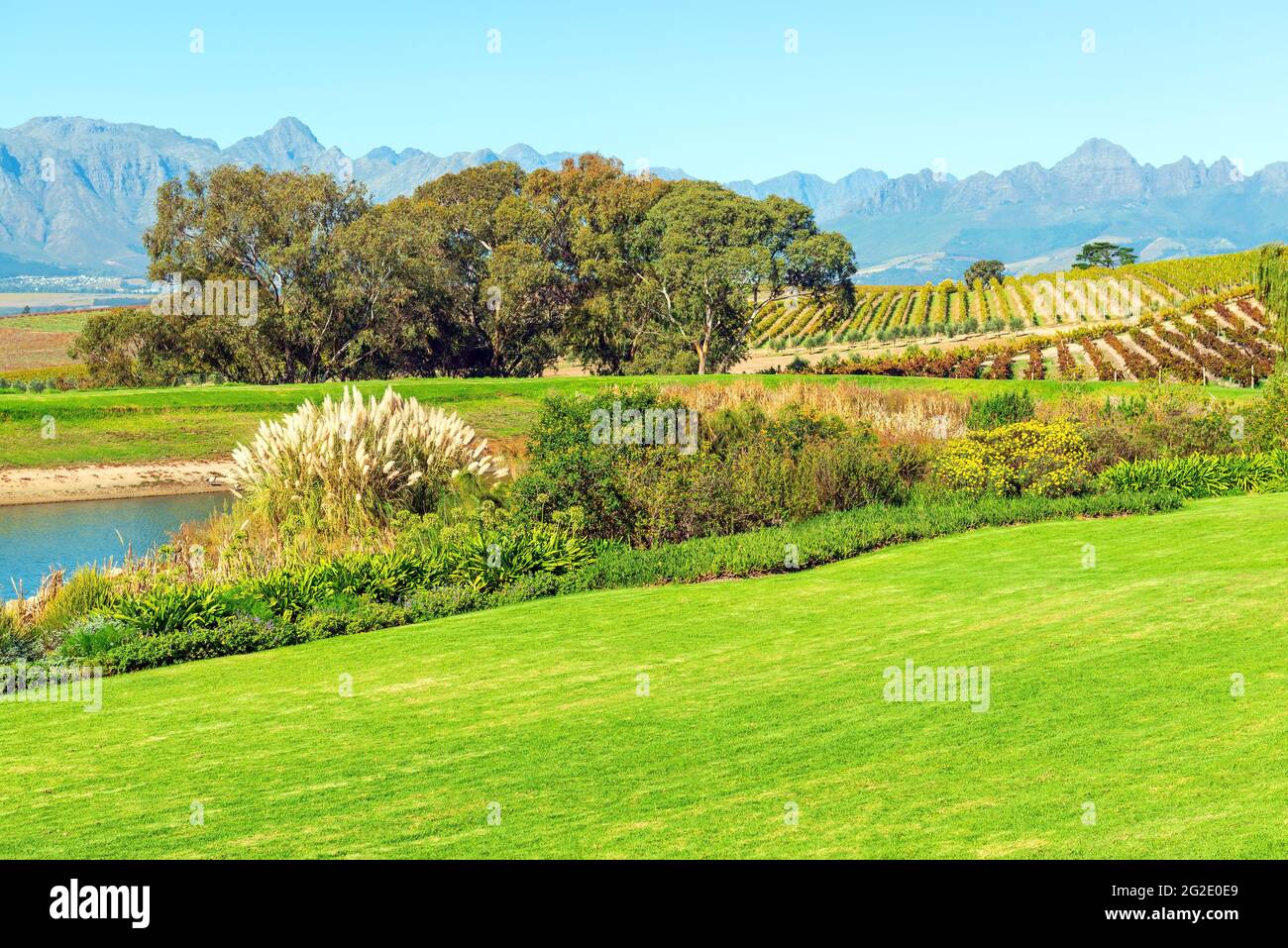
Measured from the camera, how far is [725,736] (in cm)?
793

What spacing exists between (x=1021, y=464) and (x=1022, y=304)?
9815 cm

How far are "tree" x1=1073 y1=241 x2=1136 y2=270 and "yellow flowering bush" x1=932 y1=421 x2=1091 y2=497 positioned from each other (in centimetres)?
15762

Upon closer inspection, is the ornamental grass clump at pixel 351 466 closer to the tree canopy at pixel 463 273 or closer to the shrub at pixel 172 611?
the shrub at pixel 172 611

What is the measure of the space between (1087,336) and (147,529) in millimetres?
59261

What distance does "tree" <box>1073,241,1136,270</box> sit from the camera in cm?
16750

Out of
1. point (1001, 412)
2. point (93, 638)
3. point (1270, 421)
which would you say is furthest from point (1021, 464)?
point (93, 638)

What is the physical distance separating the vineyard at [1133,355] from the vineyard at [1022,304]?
5022 millimetres

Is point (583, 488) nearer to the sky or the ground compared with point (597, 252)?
nearer to the ground

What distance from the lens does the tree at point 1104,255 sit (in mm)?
167500

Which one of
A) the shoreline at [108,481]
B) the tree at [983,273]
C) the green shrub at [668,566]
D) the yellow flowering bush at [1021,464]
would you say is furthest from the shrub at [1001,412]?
the tree at [983,273]

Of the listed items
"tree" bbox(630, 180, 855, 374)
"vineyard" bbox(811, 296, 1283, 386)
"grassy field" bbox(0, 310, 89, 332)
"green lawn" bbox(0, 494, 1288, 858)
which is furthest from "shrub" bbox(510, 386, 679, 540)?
"grassy field" bbox(0, 310, 89, 332)

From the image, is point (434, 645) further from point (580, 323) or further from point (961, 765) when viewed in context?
point (580, 323)

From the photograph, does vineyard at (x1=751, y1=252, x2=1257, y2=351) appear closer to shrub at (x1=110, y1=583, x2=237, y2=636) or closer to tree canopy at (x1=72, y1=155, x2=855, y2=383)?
tree canopy at (x1=72, y1=155, x2=855, y2=383)

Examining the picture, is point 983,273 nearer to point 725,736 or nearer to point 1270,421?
point 1270,421
